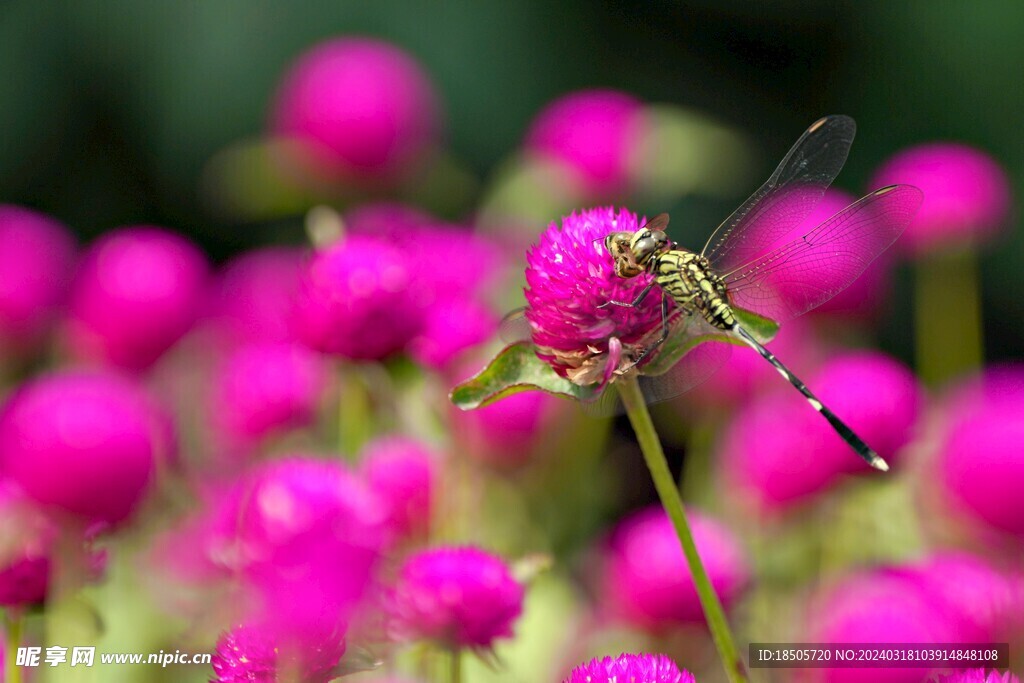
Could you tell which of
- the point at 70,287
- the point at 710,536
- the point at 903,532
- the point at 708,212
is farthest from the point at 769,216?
the point at 708,212

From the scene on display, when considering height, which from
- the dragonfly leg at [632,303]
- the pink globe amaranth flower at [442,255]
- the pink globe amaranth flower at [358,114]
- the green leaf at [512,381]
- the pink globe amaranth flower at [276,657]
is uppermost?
the pink globe amaranth flower at [358,114]

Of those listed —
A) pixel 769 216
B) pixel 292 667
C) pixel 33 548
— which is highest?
pixel 769 216

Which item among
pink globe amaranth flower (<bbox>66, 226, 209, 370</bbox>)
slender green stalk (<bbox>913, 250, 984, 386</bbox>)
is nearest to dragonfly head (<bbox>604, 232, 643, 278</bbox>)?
pink globe amaranth flower (<bbox>66, 226, 209, 370</bbox>)

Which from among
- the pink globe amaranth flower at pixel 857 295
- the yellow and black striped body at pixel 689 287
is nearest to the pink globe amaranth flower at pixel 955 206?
the pink globe amaranth flower at pixel 857 295

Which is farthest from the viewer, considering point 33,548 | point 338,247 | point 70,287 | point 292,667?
point 70,287

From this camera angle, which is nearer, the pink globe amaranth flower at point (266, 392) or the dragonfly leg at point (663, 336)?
the dragonfly leg at point (663, 336)

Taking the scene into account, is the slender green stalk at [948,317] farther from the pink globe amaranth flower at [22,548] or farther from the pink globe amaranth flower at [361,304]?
the pink globe amaranth flower at [22,548]

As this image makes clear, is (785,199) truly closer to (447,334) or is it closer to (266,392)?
(447,334)

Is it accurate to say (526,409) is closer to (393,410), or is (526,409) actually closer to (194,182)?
(393,410)
